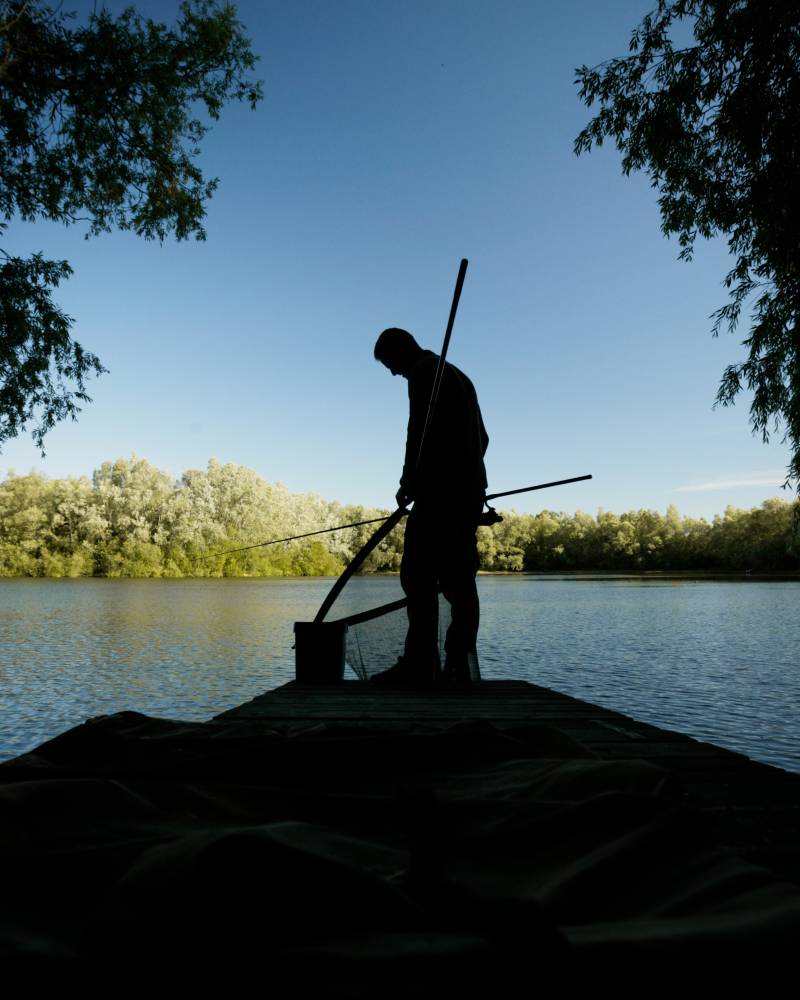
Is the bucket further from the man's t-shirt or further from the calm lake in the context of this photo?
the calm lake

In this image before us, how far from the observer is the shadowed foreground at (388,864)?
0.77 meters

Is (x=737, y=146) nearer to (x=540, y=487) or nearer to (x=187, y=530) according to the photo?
(x=540, y=487)

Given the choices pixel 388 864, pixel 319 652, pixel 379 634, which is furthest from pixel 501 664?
pixel 388 864

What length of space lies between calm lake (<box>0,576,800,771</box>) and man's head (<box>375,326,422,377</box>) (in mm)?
3470

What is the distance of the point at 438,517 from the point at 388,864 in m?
2.82

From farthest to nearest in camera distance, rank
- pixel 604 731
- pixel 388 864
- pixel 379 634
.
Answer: pixel 379 634
pixel 604 731
pixel 388 864

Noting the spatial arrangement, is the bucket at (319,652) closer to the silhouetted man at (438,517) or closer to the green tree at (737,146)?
the silhouetted man at (438,517)

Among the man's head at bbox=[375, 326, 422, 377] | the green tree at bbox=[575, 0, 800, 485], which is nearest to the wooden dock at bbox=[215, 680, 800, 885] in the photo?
the man's head at bbox=[375, 326, 422, 377]

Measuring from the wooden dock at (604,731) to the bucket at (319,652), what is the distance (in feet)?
0.64

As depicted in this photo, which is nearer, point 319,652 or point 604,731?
point 604,731

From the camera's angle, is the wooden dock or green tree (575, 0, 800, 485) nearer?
the wooden dock

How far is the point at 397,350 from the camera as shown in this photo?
4117mm

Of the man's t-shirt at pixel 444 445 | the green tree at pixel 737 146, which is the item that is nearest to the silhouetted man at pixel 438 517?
the man's t-shirt at pixel 444 445

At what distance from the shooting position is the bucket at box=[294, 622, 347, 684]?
14.2 feet
